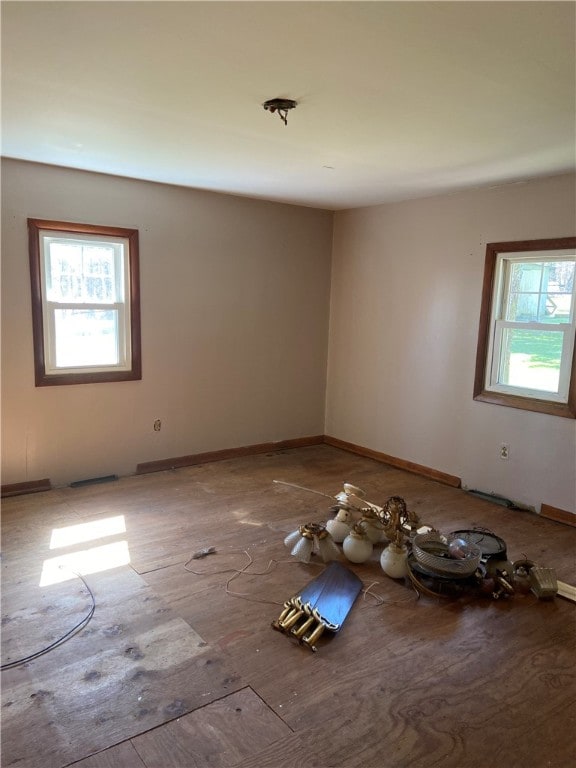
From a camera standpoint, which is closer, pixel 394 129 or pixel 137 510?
pixel 394 129

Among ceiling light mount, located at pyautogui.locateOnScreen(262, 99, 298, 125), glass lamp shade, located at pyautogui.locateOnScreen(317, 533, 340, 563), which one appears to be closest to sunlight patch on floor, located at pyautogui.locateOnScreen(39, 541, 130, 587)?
glass lamp shade, located at pyautogui.locateOnScreen(317, 533, 340, 563)

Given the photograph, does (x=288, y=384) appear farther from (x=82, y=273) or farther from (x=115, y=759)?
(x=115, y=759)

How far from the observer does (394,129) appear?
2.94 meters

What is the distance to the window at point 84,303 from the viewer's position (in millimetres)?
4168

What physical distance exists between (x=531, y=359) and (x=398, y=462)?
5.33 ft

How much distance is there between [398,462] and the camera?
17.3 ft

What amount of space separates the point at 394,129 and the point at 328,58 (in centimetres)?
97

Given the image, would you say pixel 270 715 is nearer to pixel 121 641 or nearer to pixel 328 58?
pixel 121 641

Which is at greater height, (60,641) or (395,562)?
(395,562)

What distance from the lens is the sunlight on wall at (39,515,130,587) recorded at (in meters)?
3.10

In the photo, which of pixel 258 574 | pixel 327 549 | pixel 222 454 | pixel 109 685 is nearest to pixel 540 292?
pixel 327 549

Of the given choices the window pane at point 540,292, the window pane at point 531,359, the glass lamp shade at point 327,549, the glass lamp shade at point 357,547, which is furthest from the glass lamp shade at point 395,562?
the window pane at point 540,292

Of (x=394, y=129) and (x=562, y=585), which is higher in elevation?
(x=394, y=129)

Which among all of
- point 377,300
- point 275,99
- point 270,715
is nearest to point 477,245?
point 377,300
